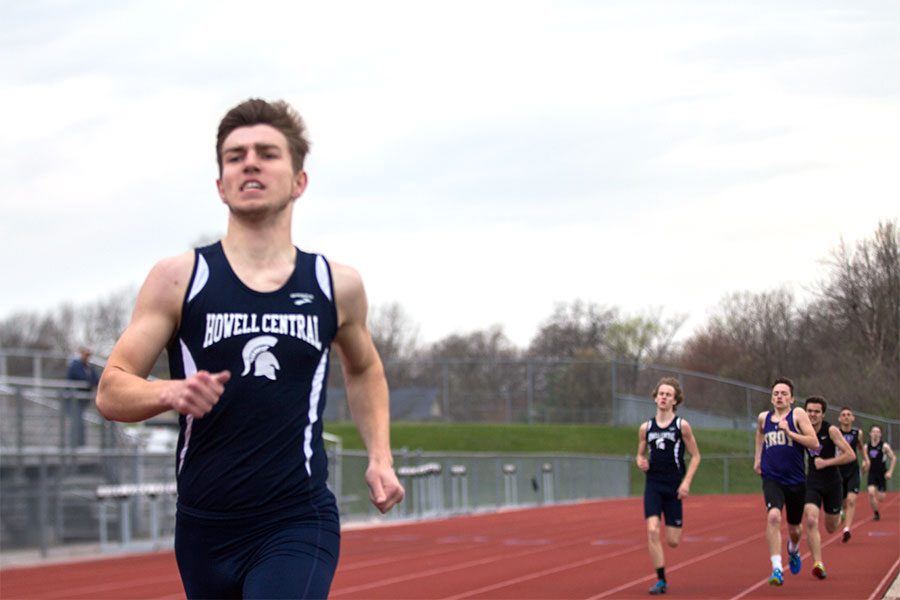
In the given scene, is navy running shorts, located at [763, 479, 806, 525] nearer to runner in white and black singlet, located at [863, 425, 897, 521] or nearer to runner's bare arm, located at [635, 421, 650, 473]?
runner's bare arm, located at [635, 421, 650, 473]

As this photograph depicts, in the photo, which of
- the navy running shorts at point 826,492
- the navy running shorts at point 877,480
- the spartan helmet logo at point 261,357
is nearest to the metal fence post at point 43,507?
the navy running shorts at point 826,492

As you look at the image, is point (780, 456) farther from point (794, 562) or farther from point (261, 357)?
point (261, 357)

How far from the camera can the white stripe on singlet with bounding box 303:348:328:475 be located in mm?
4383

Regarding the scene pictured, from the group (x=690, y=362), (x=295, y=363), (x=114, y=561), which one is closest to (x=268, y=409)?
(x=295, y=363)

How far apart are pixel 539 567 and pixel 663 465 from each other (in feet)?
14.8

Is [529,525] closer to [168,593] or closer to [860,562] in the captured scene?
[860,562]

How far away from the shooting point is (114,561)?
2053cm

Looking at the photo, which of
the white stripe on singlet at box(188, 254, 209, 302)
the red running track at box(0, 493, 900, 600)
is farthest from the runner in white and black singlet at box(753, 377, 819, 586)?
the white stripe on singlet at box(188, 254, 209, 302)

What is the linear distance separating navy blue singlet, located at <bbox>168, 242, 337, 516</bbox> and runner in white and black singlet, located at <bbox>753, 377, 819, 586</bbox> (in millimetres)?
10366

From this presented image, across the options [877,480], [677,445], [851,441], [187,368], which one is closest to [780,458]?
[677,445]

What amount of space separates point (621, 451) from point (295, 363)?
55557 mm

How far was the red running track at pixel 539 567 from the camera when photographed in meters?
14.9

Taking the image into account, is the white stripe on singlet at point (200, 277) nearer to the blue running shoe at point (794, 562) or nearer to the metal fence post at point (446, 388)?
the blue running shoe at point (794, 562)

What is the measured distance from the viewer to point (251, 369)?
4258 mm
